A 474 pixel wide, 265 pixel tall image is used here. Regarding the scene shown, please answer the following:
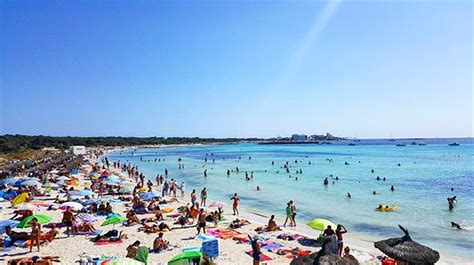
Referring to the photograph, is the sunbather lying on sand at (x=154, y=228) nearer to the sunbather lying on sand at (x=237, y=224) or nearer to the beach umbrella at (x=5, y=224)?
the sunbather lying on sand at (x=237, y=224)

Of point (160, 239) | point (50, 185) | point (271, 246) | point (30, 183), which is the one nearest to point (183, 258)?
point (160, 239)

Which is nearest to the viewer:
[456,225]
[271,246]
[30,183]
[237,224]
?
[271,246]

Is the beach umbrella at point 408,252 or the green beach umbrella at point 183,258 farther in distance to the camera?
the green beach umbrella at point 183,258

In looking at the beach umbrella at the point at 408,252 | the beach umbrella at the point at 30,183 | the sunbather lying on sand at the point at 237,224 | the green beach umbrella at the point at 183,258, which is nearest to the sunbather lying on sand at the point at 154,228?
the sunbather lying on sand at the point at 237,224

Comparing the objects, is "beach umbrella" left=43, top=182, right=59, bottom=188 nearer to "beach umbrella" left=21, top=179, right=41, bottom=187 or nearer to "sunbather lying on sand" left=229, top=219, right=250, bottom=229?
"beach umbrella" left=21, top=179, right=41, bottom=187

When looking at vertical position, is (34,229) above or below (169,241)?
above

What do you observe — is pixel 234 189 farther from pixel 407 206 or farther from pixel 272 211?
pixel 407 206

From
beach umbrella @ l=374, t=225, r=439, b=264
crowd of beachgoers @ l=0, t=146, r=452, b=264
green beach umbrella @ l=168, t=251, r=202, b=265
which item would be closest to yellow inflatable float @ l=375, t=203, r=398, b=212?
crowd of beachgoers @ l=0, t=146, r=452, b=264

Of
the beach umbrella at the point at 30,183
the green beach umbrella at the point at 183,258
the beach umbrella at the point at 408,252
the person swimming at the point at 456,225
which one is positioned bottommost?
the person swimming at the point at 456,225

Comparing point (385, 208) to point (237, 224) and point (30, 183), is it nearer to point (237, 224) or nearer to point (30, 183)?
point (237, 224)

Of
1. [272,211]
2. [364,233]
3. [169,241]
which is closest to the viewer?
[169,241]

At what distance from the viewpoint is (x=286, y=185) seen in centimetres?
3073

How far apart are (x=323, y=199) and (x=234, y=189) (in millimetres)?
7883

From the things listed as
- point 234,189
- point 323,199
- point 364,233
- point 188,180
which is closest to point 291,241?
point 364,233
